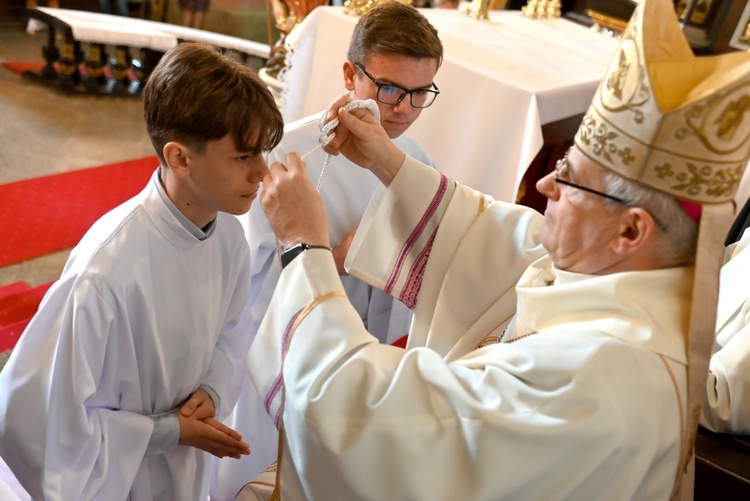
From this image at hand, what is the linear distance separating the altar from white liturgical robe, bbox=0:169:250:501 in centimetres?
155

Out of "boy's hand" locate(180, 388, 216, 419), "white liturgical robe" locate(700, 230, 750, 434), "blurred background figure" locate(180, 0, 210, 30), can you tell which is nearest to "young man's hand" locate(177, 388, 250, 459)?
"boy's hand" locate(180, 388, 216, 419)

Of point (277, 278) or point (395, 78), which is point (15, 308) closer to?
point (277, 278)

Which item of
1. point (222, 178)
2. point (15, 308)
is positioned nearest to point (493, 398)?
point (222, 178)

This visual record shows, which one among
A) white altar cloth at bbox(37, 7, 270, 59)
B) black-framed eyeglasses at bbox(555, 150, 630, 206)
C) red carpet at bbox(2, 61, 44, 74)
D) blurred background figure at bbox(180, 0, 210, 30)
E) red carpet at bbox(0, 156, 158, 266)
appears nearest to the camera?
black-framed eyeglasses at bbox(555, 150, 630, 206)

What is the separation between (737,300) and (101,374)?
1.69 m

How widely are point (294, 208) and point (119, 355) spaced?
22.0 inches

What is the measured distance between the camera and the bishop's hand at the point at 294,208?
1510 mm

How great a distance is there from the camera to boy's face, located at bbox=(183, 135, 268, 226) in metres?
1.61

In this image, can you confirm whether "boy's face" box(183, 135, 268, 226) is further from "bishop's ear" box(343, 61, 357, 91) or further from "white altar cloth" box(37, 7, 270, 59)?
"white altar cloth" box(37, 7, 270, 59)

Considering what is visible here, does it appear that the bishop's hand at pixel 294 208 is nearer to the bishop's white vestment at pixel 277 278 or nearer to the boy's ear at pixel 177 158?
the boy's ear at pixel 177 158

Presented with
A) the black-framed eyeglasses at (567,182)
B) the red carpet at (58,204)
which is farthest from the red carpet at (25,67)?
the black-framed eyeglasses at (567,182)

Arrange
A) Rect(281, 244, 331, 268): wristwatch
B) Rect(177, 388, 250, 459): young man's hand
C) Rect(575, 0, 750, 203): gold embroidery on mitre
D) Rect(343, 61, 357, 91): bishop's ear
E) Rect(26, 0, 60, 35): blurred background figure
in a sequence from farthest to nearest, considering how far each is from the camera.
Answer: Rect(26, 0, 60, 35): blurred background figure < Rect(343, 61, 357, 91): bishop's ear < Rect(177, 388, 250, 459): young man's hand < Rect(281, 244, 331, 268): wristwatch < Rect(575, 0, 750, 203): gold embroidery on mitre

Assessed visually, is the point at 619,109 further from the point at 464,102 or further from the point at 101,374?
the point at 464,102

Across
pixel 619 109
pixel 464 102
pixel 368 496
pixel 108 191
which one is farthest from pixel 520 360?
pixel 108 191
